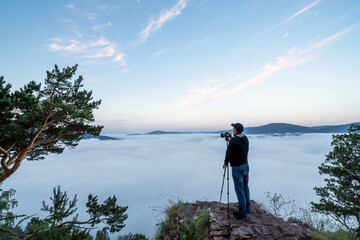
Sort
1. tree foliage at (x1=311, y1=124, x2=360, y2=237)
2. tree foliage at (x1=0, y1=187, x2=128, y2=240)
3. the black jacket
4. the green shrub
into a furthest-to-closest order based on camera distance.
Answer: tree foliage at (x1=311, y1=124, x2=360, y2=237) < the green shrub < the black jacket < tree foliage at (x1=0, y1=187, x2=128, y2=240)

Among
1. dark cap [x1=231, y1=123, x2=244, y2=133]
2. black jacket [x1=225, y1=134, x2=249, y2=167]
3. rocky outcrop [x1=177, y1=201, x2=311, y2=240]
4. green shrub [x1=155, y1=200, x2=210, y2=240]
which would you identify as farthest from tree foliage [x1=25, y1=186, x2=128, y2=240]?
dark cap [x1=231, y1=123, x2=244, y2=133]

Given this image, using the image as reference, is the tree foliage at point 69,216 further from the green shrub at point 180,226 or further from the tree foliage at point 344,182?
the tree foliage at point 344,182

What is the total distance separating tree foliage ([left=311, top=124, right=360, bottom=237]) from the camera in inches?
252

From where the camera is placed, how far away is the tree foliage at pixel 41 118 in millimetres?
4789

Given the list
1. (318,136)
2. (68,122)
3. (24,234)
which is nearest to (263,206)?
(24,234)

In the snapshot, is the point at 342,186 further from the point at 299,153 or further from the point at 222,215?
the point at 299,153

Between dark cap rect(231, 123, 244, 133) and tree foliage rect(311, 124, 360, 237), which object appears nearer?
dark cap rect(231, 123, 244, 133)

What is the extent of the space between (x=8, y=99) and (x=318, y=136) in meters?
270

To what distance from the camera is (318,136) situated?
7835 inches

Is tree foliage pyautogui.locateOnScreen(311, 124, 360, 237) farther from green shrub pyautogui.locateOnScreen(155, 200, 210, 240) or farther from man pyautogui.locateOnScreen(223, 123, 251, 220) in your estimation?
green shrub pyautogui.locateOnScreen(155, 200, 210, 240)

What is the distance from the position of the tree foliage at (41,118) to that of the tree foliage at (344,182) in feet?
35.7

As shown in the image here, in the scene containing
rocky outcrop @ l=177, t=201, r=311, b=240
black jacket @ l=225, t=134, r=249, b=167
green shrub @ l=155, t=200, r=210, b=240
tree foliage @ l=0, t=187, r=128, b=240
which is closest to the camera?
tree foliage @ l=0, t=187, r=128, b=240

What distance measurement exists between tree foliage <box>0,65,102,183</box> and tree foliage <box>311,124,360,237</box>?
10.9 metres

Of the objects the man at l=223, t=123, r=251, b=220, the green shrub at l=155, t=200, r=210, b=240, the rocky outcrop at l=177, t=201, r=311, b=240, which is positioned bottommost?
the green shrub at l=155, t=200, r=210, b=240
